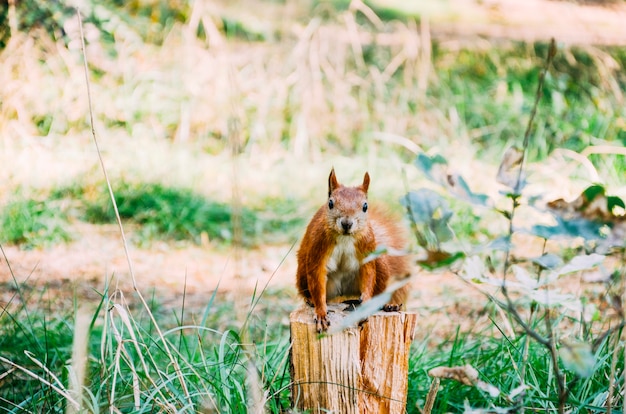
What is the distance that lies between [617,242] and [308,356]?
2.99ft

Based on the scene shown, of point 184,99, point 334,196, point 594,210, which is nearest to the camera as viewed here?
point 594,210

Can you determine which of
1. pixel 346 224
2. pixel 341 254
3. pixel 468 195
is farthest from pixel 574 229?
pixel 341 254

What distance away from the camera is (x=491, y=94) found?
6898mm

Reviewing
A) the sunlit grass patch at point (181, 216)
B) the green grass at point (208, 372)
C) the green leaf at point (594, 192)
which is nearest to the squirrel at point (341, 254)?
the green grass at point (208, 372)

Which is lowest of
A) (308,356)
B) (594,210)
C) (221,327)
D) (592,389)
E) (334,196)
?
(221,327)

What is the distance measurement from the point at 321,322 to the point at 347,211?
12.2 inches

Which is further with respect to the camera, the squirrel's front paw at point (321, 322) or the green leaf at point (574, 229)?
the squirrel's front paw at point (321, 322)

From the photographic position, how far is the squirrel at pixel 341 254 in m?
2.13

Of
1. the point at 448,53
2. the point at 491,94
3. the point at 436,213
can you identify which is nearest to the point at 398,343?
the point at 436,213

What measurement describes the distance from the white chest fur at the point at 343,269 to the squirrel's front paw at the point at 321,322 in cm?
20

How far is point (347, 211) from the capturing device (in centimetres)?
212

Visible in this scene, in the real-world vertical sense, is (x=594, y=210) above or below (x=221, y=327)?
above

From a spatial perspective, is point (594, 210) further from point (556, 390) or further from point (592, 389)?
point (592, 389)

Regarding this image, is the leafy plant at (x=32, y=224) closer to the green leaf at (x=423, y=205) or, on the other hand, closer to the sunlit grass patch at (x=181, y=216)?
the sunlit grass patch at (x=181, y=216)
